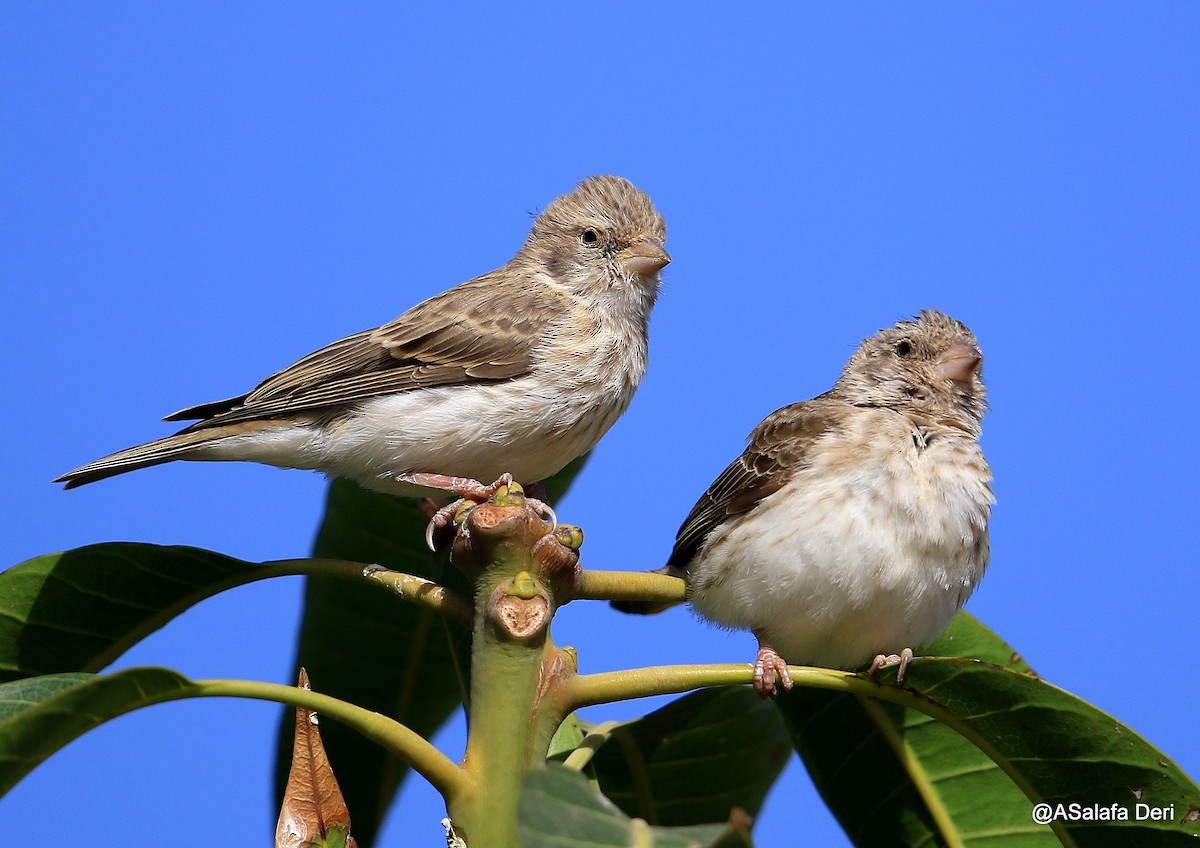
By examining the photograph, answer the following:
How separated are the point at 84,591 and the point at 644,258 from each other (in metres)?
2.71

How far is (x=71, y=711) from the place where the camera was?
2.24m

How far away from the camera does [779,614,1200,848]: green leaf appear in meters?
2.80

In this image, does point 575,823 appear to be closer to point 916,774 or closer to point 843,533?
point 916,774

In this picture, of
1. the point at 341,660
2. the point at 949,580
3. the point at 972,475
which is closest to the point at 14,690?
the point at 341,660

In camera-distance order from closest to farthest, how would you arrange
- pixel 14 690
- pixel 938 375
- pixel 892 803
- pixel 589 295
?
pixel 14 690
pixel 892 803
pixel 938 375
pixel 589 295

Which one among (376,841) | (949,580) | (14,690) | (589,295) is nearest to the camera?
(14,690)

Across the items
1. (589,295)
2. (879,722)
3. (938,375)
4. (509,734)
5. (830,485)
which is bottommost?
(509,734)

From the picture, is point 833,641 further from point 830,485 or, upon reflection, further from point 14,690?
point 14,690

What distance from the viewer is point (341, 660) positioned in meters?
4.16

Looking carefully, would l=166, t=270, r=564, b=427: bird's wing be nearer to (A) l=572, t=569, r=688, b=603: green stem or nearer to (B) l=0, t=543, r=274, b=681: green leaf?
(B) l=0, t=543, r=274, b=681: green leaf

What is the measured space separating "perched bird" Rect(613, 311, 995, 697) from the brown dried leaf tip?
173 cm

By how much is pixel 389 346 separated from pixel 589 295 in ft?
2.86

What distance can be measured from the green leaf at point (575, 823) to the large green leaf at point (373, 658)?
2.21 meters

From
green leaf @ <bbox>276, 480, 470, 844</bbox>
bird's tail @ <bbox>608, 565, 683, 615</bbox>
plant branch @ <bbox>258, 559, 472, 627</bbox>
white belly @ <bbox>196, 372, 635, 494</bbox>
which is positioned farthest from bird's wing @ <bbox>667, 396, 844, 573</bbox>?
plant branch @ <bbox>258, 559, 472, 627</bbox>
